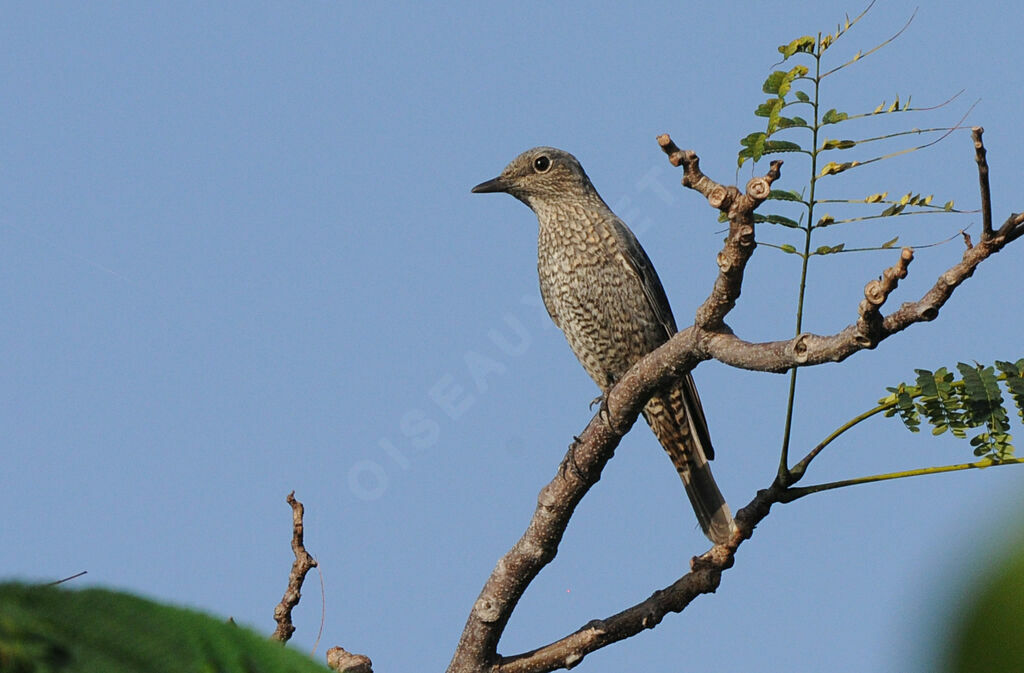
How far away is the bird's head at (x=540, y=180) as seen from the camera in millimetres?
7371

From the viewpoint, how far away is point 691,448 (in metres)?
6.55

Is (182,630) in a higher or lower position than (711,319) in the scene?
lower

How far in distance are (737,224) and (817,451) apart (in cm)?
109

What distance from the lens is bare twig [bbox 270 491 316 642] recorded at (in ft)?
14.4

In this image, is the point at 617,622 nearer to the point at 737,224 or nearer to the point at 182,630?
the point at 737,224

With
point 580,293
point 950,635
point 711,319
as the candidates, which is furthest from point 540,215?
point 950,635

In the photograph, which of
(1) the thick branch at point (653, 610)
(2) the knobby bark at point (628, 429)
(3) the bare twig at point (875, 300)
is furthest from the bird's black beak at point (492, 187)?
(3) the bare twig at point (875, 300)

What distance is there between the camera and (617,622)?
4695 millimetres

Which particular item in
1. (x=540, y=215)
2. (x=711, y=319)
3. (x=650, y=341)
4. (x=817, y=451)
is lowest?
(x=817, y=451)

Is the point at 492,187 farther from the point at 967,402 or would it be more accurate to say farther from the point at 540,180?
the point at 967,402

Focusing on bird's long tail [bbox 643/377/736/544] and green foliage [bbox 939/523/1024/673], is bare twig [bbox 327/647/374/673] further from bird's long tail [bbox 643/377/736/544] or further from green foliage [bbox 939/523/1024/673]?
green foliage [bbox 939/523/1024/673]

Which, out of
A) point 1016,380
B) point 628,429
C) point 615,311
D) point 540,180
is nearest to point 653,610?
point 628,429

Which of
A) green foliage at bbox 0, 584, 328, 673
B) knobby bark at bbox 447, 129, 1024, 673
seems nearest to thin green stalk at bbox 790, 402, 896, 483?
knobby bark at bbox 447, 129, 1024, 673

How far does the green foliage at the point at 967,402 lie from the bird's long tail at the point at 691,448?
2009 millimetres
